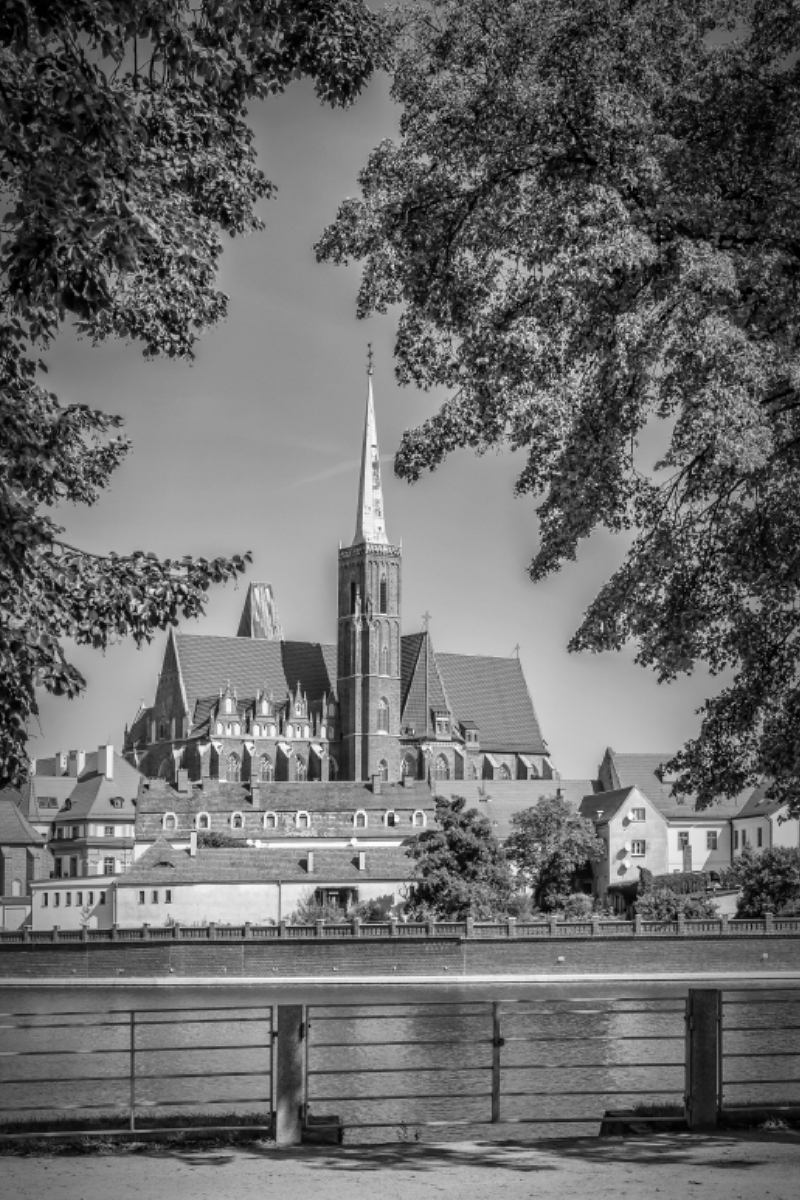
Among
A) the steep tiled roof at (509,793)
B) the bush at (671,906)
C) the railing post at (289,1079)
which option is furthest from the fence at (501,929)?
the railing post at (289,1079)

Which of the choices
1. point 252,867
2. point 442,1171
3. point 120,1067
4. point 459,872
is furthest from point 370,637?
point 442,1171

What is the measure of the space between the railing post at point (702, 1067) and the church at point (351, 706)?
113m

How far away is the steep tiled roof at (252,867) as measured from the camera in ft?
265

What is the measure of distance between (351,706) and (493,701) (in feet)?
51.4

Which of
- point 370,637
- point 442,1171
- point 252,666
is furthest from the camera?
point 252,666

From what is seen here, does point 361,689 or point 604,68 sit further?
point 361,689

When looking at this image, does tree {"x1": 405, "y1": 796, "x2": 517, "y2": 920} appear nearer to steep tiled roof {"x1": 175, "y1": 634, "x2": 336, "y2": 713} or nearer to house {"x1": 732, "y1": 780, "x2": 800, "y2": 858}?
house {"x1": 732, "y1": 780, "x2": 800, "y2": 858}

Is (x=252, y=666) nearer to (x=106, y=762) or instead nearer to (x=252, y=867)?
(x=106, y=762)

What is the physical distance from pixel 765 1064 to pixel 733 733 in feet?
75.8

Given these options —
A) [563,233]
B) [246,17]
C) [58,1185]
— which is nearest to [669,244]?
[563,233]

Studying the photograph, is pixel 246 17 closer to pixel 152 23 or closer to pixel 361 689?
pixel 152 23

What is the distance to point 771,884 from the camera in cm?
7612

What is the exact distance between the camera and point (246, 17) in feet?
27.8

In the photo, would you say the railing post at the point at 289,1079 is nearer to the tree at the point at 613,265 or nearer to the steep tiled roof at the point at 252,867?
the tree at the point at 613,265
